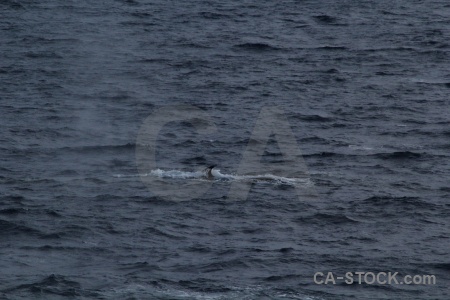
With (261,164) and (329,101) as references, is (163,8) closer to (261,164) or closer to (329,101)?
(329,101)

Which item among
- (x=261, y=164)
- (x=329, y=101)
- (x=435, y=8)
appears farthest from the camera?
(x=435, y=8)

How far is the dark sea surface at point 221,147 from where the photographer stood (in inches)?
2071

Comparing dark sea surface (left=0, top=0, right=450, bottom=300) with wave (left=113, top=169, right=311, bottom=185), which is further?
wave (left=113, top=169, right=311, bottom=185)

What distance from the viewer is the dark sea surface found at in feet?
173

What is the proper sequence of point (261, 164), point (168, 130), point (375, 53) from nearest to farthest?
1. point (261, 164)
2. point (168, 130)
3. point (375, 53)

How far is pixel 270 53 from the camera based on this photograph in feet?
324

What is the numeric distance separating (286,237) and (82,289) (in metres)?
12.1

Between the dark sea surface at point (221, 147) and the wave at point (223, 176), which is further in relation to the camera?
the wave at point (223, 176)

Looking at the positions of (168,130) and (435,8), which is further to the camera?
(435,8)

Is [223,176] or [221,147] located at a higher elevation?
[223,176]

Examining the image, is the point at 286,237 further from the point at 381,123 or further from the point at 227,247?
the point at 381,123

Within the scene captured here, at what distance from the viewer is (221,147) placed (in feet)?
239

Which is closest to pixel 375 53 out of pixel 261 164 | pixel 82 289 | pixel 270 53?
pixel 270 53

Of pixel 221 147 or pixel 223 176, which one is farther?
pixel 221 147
